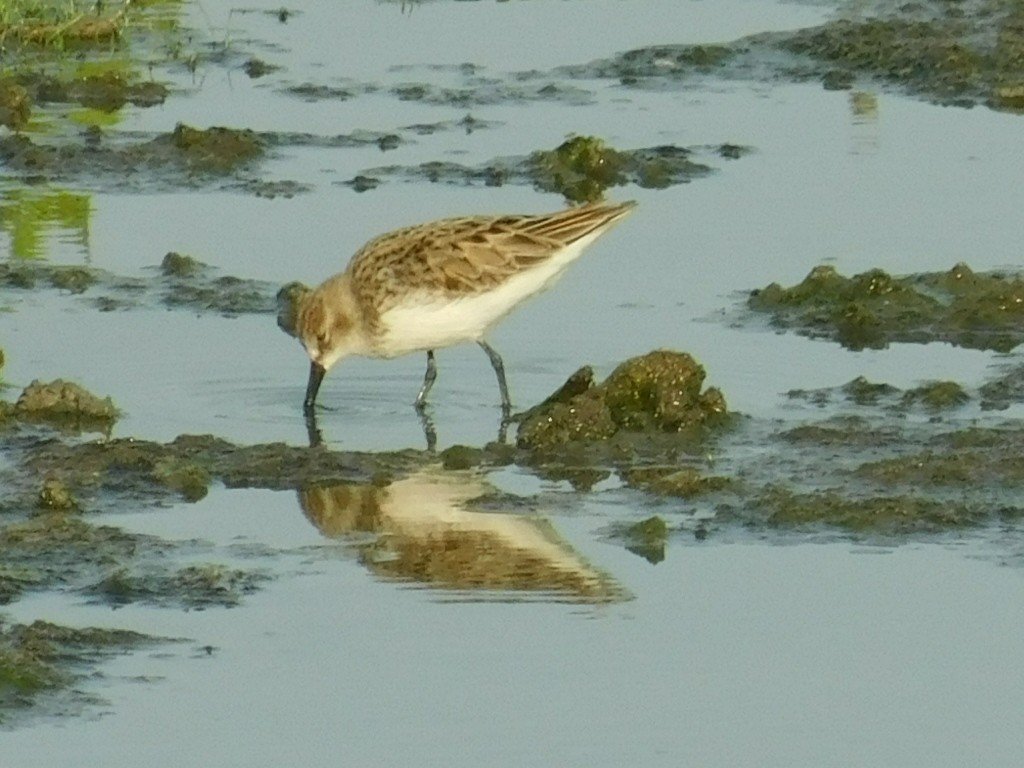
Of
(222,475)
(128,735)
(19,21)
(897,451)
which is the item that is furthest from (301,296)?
(19,21)

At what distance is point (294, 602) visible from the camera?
28.6 ft

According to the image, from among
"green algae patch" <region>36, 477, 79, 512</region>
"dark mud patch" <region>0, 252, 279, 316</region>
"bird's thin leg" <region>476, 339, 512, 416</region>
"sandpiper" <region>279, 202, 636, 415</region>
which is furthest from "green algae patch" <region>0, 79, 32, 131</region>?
"green algae patch" <region>36, 477, 79, 512</region>

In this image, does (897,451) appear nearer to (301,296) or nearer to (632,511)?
(632,511)

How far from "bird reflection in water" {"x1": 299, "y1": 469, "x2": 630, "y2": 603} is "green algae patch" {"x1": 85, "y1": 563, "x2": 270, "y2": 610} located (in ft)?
1.60

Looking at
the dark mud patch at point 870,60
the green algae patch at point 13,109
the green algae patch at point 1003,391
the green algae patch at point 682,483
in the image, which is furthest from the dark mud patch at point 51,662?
the dark mud patch at point 870,60

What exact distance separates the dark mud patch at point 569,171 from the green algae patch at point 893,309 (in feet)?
7.35

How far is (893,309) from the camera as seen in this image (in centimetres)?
1228

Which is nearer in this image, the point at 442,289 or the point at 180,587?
the point at 180,587

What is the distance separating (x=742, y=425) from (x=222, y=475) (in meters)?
1.95

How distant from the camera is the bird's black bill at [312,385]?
11.2 m

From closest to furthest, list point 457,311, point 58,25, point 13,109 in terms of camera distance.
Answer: point 457,311 < point 13,109 < point 58,25

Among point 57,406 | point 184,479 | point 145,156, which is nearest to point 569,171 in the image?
point 145,156

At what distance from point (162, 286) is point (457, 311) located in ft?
5.80

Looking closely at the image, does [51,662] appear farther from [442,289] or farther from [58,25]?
[58,25]
